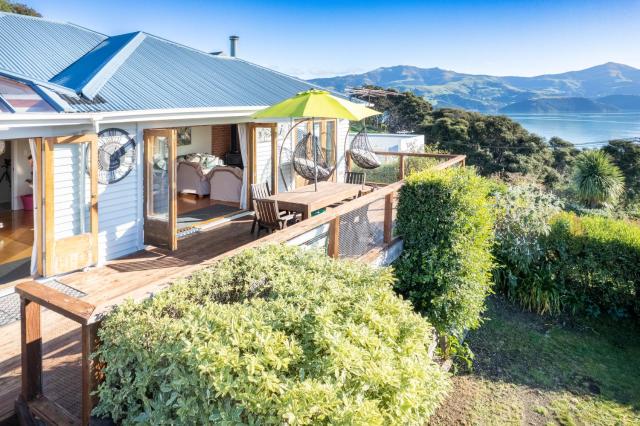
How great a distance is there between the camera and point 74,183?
693cm

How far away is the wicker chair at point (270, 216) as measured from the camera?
772 cm

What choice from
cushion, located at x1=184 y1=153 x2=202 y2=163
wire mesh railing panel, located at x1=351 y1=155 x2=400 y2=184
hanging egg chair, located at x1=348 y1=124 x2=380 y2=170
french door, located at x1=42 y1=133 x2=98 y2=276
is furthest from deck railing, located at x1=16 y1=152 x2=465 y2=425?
cushion, located at x1=184 y1=153 x2=202 y2=163

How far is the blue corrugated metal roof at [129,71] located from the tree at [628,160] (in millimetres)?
27427

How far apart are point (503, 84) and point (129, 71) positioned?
510ft

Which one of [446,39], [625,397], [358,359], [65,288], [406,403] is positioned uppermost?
[446,39]

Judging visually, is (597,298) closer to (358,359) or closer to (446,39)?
(358,359)

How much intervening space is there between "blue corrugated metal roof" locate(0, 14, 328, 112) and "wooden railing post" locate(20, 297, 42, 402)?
13.4 feet

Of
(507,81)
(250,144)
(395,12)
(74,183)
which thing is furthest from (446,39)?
(507,81)

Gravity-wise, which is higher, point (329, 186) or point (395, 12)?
point (395, 12)

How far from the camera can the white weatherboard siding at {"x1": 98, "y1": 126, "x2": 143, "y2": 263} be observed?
24.5 feet

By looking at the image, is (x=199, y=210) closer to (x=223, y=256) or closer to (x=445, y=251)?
(x=445, y=251)

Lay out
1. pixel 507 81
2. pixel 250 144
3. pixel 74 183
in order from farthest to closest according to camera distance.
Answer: pixel 507 81, pixel 250 144, pixel 74 183

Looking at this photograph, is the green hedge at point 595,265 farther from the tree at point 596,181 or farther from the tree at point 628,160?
the tree at point 628,160

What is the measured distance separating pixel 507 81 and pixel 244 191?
552 ft
